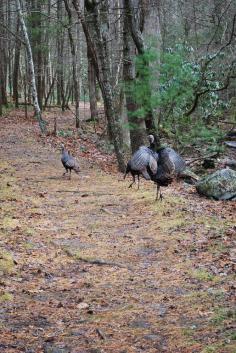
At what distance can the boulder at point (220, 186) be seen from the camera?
11.7 metres

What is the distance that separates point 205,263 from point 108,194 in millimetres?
5505

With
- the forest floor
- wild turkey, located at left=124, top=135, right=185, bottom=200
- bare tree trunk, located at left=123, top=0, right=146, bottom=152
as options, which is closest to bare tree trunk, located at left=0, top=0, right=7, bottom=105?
bare tree trunk, located at left=123, top=0, right=146, bottom=152

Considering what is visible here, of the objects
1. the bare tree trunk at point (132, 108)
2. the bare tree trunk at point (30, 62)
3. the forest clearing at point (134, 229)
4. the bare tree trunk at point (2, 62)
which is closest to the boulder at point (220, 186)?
the forest clearing at point (134, 229)

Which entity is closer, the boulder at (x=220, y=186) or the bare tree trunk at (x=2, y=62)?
the boulder at (x=220, y=186)

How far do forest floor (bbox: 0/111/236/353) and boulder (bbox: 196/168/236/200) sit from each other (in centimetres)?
27

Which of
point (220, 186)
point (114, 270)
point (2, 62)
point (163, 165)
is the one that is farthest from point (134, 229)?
point (2, 62)

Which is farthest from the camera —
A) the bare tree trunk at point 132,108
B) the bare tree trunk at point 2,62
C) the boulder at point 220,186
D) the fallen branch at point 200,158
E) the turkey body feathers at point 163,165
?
the bare tree trunk at point 2,62

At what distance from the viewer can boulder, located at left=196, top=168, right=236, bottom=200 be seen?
11.7 m

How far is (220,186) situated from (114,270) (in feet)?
18.9

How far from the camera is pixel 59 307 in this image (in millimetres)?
5305

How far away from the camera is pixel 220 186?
11.8 meters

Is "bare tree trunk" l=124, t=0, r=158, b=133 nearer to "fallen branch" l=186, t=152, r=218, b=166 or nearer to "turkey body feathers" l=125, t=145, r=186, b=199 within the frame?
"fallen branch" l=186, t=152, r=218, b=166

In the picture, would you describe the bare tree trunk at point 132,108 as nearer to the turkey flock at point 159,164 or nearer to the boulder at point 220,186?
the turkey flock at point 159,164

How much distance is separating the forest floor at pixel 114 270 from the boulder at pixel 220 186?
0.27 metres
